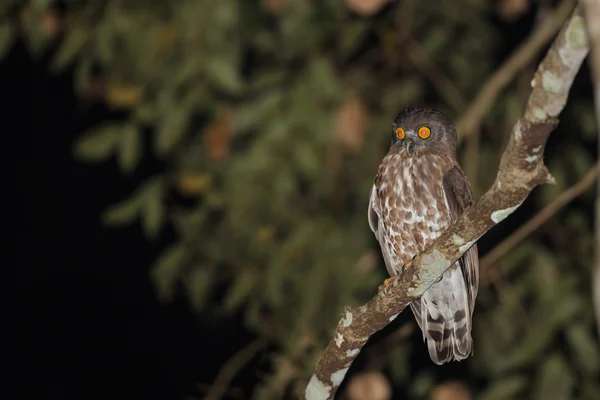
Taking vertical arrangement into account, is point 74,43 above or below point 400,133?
above

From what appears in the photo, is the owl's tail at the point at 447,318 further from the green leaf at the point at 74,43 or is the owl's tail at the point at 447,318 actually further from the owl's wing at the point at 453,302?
the green leaf at the point at 74,43

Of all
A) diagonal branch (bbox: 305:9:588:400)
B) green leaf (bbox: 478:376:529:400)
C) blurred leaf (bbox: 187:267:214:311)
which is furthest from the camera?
blurred leaf (bbox: 187:267:214:311)

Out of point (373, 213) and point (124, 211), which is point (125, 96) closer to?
point (124, 211)

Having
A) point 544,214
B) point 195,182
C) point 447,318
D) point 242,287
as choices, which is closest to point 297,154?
point 195,182

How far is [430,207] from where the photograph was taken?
10.1 ft

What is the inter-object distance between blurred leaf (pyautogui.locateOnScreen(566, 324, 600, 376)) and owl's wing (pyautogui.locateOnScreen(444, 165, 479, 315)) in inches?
42.9

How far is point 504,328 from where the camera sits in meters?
4.41

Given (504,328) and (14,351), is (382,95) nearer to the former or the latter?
(504,328)

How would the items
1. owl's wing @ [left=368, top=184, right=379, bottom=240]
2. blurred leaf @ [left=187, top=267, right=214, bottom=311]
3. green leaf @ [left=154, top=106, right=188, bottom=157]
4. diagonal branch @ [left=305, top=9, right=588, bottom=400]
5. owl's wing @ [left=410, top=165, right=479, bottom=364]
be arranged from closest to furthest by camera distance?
diagonal branch @ [left=305, top=9, right=588, bottom=400] → owl's wing @ [left=410, top=165, right=479, bottom=364] → owl's wing @ [left=368, top=184, right=379, bottom=240] → green leaf @ [left=154, top=106, right=188, bottom=157] → blurred leaf @ [left=187, top=267, right=214, bottom=311]

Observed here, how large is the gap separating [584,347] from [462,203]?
1.44 metres

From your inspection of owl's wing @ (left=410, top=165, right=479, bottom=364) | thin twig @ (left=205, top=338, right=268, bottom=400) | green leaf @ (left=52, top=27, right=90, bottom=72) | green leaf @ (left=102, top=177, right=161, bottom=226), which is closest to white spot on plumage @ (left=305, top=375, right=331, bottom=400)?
owl's wing @ (left=410, top=165, right=479, bottom=364)

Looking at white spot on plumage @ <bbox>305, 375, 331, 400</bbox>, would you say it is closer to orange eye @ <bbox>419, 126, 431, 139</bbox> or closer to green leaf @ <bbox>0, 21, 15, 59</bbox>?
orange eye @ <bbox>419, 126, 431, 139</bbox>

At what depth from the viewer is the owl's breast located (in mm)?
3082

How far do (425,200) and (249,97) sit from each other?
179cm
